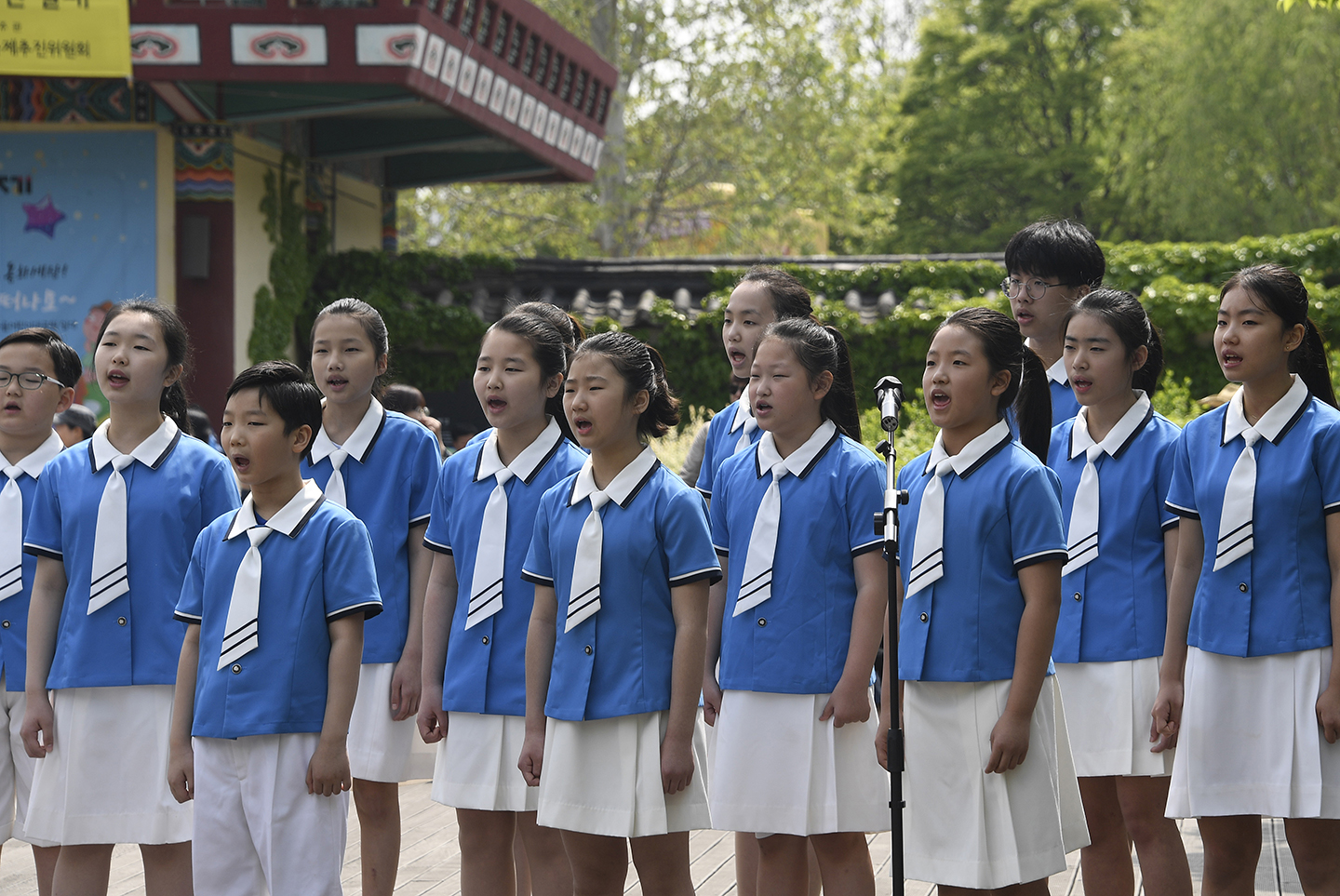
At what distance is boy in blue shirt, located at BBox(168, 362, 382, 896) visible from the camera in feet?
12.0

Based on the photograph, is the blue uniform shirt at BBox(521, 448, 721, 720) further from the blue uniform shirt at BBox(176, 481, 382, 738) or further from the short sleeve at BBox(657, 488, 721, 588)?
the blue uniform shirt at BBox(176, 481, 382, 738)

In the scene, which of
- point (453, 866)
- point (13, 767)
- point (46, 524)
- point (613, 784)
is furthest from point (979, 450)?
point (13, 767)

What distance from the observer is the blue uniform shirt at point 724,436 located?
4.72m

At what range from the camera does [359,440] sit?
4625mm

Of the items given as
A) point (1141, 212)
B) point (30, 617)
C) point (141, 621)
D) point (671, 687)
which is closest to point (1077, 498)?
point (671, 687)

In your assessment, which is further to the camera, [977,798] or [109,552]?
[109,552]

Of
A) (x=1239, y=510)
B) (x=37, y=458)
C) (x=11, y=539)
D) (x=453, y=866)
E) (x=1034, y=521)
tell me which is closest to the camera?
(x=1034, y=521)

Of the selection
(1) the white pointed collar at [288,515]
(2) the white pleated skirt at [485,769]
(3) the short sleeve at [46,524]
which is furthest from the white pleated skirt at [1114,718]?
(3) the short sleeve at [46,524]

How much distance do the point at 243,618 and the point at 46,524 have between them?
3.21ft

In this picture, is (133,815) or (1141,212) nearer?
(133,815)

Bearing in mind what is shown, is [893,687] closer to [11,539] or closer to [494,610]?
[494,610]

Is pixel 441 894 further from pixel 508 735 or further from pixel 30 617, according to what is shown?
pixel 30 617

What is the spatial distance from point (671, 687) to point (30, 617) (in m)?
2.00

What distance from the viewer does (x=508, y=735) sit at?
4.06 meters
